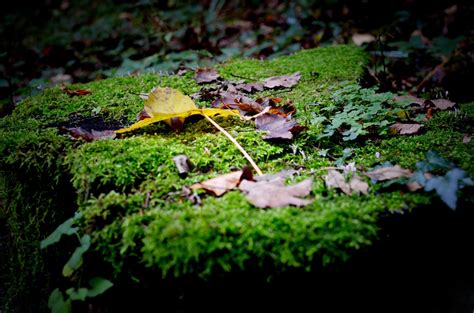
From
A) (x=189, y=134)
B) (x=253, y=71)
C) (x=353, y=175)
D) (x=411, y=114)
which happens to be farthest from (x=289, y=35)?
(x=353, y=175)

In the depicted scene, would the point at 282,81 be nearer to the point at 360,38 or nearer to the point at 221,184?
the point at 221,184

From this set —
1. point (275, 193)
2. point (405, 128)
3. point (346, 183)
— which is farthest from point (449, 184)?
point (405, 128)

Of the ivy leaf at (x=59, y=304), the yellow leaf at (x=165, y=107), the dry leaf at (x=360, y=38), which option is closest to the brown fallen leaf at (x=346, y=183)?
the yellow leaf at (x=165, y=107)

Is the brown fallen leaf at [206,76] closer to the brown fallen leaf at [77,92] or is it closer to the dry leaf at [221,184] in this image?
the brown fallen leaf at [77,92]

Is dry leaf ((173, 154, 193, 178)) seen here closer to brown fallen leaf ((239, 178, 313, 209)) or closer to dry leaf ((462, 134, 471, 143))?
brown fallen leaf ((239, 178, 313, 209))

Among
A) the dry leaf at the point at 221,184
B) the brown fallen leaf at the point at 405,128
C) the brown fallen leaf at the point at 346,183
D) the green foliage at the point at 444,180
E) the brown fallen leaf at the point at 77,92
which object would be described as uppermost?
the green foliage at the point at 444,180
